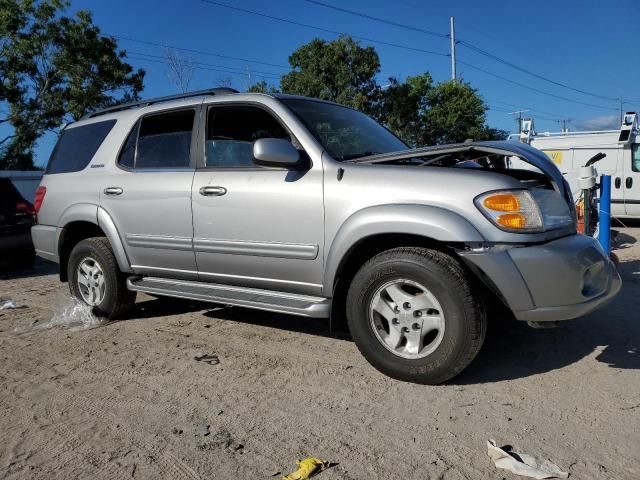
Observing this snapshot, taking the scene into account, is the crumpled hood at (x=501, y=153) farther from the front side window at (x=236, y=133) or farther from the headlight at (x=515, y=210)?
the front side window at (x=236, y=133)

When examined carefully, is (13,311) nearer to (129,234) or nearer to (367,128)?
(129,234)

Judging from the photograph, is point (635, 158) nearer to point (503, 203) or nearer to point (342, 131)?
point (342, 131)

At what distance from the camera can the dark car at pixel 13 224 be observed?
7.54 m

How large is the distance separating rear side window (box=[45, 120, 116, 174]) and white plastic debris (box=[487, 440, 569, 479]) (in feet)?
13.7

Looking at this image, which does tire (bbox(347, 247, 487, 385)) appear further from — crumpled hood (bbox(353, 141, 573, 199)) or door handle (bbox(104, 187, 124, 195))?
door handle (bbox(104, 187, 124, 195))

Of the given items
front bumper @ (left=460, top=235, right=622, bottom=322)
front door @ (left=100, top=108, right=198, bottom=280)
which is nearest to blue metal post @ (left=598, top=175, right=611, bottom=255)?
front bumper @ (left=460, top=235, right=622, bottom=322)

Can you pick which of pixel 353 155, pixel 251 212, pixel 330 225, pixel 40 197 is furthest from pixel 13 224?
pixel 330 225

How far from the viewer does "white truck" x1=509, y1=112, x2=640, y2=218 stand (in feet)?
39.1

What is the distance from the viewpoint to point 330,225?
11.0ft

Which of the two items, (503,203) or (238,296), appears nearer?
(503,203)

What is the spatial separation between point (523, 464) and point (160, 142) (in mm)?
3603

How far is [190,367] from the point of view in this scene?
3.59 m

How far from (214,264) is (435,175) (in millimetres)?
1816

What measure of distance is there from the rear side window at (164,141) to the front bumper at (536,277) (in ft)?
8.12
